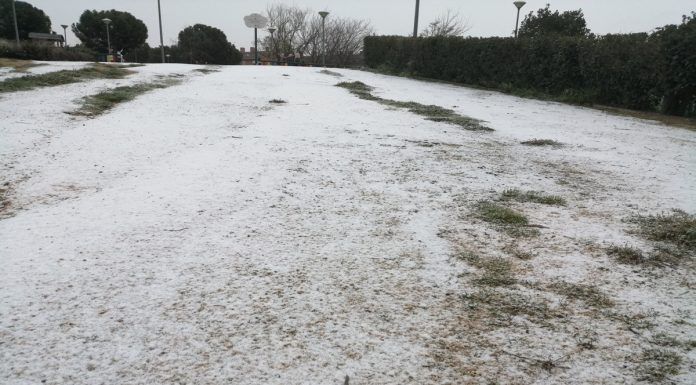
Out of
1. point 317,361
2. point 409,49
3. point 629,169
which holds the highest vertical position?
point 409,49

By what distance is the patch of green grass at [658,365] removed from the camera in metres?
1.29

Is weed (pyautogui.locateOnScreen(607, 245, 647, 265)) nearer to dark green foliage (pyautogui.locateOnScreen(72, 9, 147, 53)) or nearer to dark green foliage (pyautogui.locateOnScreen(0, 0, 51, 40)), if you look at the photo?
dark green foliage (pyautogui.locateOnScreen(0, 0, 51, 40))

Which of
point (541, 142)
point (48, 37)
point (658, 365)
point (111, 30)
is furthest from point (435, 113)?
point (48, 37)

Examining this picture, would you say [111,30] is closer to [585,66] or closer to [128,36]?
[128,36]

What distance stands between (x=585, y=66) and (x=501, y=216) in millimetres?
8830

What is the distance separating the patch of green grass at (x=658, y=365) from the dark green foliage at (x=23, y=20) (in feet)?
162

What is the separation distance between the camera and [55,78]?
309 inches

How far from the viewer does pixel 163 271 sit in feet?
6.01

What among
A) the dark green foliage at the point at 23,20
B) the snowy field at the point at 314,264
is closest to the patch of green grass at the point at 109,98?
the snowy field at the point at 314,264

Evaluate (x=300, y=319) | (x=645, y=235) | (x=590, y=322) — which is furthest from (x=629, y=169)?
(x=300, y=319)

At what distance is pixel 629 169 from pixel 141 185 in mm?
4209

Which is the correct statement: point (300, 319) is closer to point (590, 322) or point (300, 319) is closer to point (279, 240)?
point (279, 240)

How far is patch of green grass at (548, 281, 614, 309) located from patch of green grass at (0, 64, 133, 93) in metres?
7.92

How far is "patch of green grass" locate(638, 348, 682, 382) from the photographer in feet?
4.25
